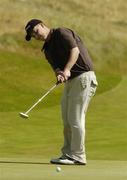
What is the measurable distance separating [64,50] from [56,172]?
1452 mm

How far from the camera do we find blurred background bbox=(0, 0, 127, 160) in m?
12.3

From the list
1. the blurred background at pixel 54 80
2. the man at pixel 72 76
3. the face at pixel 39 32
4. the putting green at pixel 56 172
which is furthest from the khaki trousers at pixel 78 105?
the blurred background at pixel 54 80

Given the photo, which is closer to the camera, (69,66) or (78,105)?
(69,66)

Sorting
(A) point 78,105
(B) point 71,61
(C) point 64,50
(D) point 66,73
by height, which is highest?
(C) point 64,50

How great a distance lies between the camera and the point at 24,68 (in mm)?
22406

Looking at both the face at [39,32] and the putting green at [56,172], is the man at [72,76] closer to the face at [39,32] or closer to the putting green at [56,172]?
the face at [39,32]

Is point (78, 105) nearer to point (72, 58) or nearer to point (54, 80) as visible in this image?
point (72, 58)

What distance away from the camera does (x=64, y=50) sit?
7656mm

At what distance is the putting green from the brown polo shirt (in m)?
1.04

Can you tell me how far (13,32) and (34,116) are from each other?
14.1 m

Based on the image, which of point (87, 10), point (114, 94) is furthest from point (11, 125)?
point (87, 10)

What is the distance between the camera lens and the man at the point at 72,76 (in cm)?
761

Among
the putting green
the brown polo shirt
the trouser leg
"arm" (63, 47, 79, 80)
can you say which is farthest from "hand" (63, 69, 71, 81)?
the putting green

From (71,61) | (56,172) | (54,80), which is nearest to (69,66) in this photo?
(71,61)
